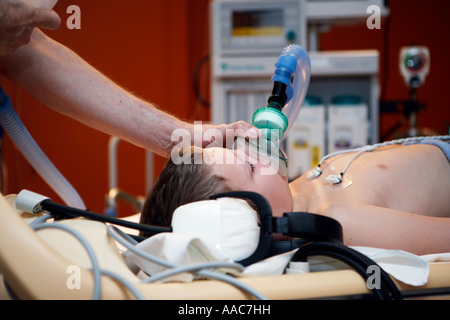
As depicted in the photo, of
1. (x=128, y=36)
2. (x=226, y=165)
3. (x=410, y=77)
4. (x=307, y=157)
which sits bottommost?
(x=307, y=157)

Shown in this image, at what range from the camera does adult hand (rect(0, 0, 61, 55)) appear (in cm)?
89

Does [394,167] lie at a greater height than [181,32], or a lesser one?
lesser

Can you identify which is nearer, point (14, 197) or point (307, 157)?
point (14, 197)

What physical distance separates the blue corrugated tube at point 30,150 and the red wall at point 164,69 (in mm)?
2239

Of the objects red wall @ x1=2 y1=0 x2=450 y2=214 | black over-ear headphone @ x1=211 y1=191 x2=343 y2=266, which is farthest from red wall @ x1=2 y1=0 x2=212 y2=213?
black over-ear headphone @ x1=211 y1=191 x2=343 y2=266

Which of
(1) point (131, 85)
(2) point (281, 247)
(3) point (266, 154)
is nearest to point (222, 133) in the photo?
(3) point (266, 154)

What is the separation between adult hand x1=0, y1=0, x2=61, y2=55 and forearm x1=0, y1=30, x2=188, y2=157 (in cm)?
21

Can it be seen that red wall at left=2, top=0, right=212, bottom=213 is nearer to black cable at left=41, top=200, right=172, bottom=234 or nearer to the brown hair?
the brown hair

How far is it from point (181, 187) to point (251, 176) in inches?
6.1

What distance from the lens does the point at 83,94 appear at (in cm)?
120

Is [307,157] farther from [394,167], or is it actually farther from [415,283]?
[415,283]

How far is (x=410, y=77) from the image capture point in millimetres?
2475
